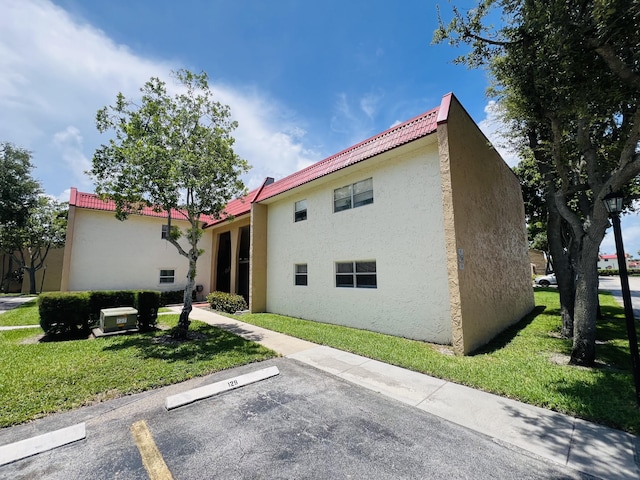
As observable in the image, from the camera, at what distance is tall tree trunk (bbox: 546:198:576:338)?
8320 millimetres

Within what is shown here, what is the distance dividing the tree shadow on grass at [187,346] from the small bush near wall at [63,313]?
1704 millimetres

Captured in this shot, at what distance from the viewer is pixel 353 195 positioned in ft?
34.0

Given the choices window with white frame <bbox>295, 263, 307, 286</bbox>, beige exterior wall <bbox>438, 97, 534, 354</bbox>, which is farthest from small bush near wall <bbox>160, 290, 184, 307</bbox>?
beige exterior wall <bbox>438, 97, 534, 354</bbox>

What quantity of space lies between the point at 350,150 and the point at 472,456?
915 centimetres

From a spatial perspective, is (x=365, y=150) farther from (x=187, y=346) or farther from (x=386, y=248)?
(x=187, y=346)

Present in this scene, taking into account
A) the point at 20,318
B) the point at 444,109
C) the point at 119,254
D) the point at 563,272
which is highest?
the point at 444,109

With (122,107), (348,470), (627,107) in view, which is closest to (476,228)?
(627,107)

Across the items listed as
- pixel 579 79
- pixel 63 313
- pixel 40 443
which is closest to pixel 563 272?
pixel 579 79

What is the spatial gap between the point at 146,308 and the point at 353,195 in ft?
28.6

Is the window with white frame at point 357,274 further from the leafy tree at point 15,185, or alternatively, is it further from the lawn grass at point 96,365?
the leafy tree at point 15,185

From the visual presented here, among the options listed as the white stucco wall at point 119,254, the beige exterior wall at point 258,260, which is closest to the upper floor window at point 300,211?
the beige exterior wall at point 258,260

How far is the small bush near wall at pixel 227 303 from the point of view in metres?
13.9

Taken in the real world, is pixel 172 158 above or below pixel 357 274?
above

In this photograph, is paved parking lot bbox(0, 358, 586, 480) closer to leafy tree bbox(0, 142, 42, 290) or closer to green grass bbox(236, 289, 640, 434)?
green grass bbox(236, 289, 640, 434)
